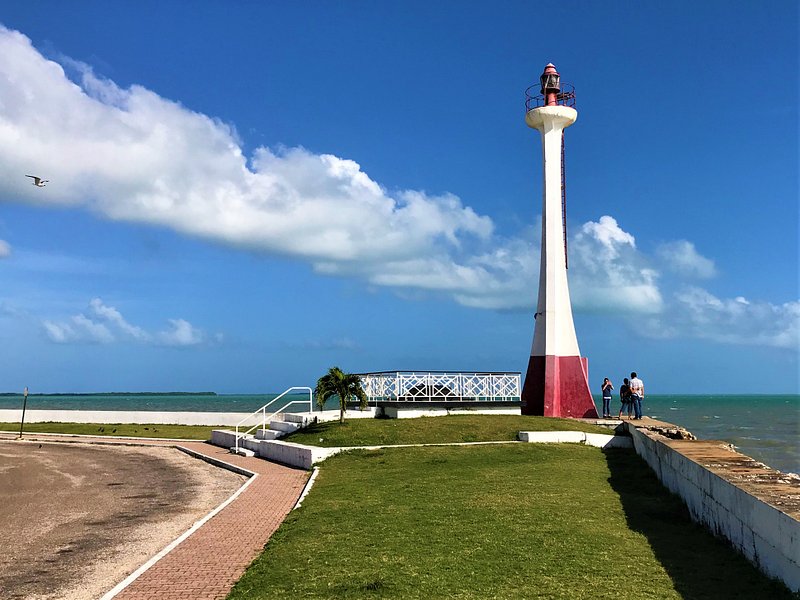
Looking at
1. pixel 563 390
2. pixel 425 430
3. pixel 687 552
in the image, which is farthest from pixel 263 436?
pixel 687 552

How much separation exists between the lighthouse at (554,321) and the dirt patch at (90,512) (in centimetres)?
1195

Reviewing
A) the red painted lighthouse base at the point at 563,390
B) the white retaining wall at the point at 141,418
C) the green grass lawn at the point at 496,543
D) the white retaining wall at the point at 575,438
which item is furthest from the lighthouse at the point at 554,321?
the white retaining wall at the point at 141,418

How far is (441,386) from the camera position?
79.5 ft

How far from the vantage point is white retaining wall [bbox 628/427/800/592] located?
6333 mm

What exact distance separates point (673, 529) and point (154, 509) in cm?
864

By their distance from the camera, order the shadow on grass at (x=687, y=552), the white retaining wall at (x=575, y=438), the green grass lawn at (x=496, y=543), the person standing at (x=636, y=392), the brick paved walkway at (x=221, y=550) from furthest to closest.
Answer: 1. the person standing at (x=636, y=392)
2. the white retaining wall at (x=575, y=438)
3. the brick paved walkway at (x=221, y=550)
4. the green grass lawn at (x=496, y=543)
5. the shadow on grass at (x=687, y=552)

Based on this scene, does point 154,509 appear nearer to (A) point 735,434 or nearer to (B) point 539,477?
(B) point 539,477

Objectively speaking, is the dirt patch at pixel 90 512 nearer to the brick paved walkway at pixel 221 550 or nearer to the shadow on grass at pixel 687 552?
the brick paved walkway at pixel 221 550

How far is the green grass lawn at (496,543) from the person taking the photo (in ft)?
22.4

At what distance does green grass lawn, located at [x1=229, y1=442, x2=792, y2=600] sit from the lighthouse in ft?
33.8

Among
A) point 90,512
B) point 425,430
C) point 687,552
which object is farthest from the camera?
point 425,430

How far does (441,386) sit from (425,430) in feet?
15.9

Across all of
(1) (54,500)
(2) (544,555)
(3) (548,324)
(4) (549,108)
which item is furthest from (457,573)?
(4) (549,108)

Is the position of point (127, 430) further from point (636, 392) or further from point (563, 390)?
point (636, 392)
